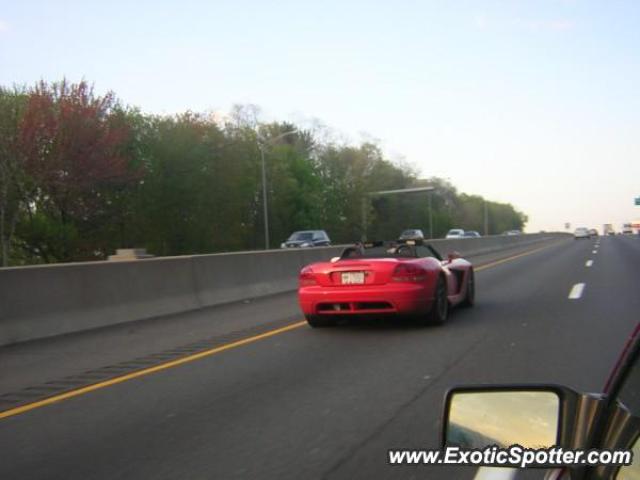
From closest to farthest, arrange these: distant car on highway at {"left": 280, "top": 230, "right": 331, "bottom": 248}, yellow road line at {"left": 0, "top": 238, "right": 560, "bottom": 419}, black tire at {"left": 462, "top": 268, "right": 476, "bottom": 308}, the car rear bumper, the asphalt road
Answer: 1. the asphalt road
2. yellow road line at {"left": 0, "top": 238, "right": 560, "bottom": 419}
3. the car rear bumper
4. black tire at {"left": 462, "top": 268, "right": 476, "bottom": 308}
5. distant car on highway at {"left": 280, "top": 230, "right": 331, "bottom": 248}

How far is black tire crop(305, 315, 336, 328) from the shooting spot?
34.8ft

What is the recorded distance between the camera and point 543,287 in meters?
16.6

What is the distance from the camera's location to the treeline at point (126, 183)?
117 feet

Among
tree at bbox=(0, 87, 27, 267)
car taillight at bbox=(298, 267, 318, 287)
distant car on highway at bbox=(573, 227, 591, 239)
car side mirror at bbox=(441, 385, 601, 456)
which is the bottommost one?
distant car on highway at bbox=(573, 227, 591, 239)

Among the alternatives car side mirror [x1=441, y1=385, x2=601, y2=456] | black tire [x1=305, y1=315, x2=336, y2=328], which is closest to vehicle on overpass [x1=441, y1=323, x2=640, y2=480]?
car side mirror [x1=441, y1=385, x2=601, y2=456]

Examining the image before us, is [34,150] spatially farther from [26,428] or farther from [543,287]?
[26,428]

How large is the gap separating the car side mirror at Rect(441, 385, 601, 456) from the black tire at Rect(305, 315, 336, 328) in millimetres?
8294

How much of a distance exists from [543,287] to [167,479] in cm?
1351

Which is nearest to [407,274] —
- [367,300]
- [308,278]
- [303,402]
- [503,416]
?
[367,300]

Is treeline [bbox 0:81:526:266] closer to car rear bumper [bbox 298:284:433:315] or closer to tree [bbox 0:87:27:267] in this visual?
tree [bbox 0:87:27:267]

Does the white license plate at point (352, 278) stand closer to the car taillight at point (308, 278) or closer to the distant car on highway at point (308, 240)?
the car taillight at point (308, 278)

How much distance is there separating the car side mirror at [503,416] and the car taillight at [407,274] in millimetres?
7553

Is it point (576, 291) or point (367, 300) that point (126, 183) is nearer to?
point (576, 291)

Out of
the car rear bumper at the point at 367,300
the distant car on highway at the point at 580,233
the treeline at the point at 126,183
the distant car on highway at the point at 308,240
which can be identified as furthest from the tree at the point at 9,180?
the distant car on highway at the point at 580,233
